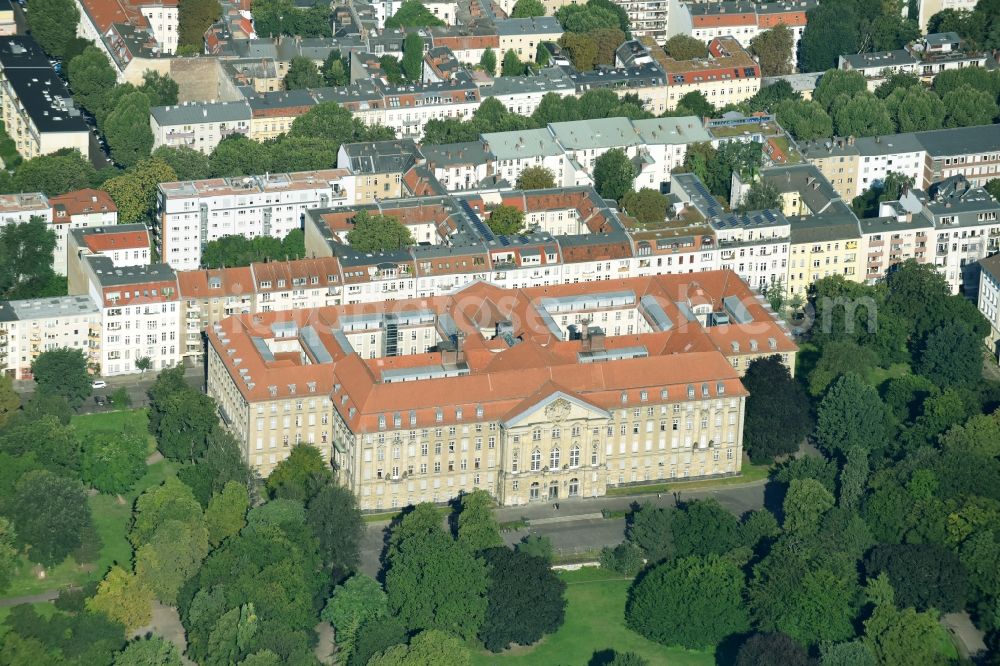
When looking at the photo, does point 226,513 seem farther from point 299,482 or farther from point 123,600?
point 123,600

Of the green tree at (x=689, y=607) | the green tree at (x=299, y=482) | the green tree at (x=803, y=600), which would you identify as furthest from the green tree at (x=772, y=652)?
the green tree at (x=299, y=482)

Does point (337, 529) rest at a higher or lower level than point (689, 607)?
higher

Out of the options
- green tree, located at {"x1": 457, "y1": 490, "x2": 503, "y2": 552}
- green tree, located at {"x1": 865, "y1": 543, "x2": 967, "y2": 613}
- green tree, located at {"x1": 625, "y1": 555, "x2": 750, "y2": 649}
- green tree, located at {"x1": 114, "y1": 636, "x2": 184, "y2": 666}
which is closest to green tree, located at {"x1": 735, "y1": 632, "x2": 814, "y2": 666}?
green tree, located at {"x1": 625, "y1": 555, "x2": 750, "y2": 649}

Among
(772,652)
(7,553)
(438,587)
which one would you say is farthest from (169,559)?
(772,652)

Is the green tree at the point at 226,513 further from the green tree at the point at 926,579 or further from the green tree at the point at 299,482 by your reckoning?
the green tree at the point at 926,579

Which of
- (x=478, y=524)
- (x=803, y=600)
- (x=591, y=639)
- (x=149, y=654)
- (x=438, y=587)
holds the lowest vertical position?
(x=591, y=639)

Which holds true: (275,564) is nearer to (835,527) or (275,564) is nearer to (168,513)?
(168,513)

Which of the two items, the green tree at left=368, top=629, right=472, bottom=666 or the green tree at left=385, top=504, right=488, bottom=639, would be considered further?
the green tree at left=385, top=504, right=488, bottom=639

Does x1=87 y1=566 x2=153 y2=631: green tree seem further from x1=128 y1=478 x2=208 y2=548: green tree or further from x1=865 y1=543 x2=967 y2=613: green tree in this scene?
x1=865 y1=543 x2=967 y2=613: green tree
